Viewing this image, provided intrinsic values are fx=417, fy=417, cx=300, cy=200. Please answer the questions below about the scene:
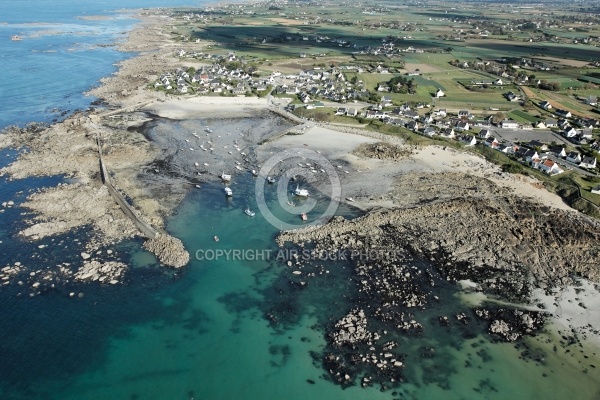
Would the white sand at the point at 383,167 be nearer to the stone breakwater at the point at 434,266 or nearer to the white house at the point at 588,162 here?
the stone breakwater at the point at 434,266

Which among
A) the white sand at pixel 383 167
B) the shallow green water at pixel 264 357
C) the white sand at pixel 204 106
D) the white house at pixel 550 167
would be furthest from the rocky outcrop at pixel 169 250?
the white house at pixel 550 167

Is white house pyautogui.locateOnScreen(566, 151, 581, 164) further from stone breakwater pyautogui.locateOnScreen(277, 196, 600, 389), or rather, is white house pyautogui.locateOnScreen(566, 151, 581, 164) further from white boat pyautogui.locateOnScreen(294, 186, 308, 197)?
white boat pyautogui.locateOnScreen(294, 186, 308, 197)

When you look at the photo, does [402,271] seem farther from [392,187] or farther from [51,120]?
[51,120]

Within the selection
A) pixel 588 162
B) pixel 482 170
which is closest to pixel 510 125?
pixel 588 162

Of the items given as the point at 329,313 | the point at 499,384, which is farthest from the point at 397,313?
the point at 499,384

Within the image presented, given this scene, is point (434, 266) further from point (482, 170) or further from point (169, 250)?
point (169, 250)

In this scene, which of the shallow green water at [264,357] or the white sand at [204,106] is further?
the white sand at [204,106]

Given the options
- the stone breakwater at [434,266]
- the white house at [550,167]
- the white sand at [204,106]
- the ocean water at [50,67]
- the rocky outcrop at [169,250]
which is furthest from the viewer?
the ocean water at [50,67]
